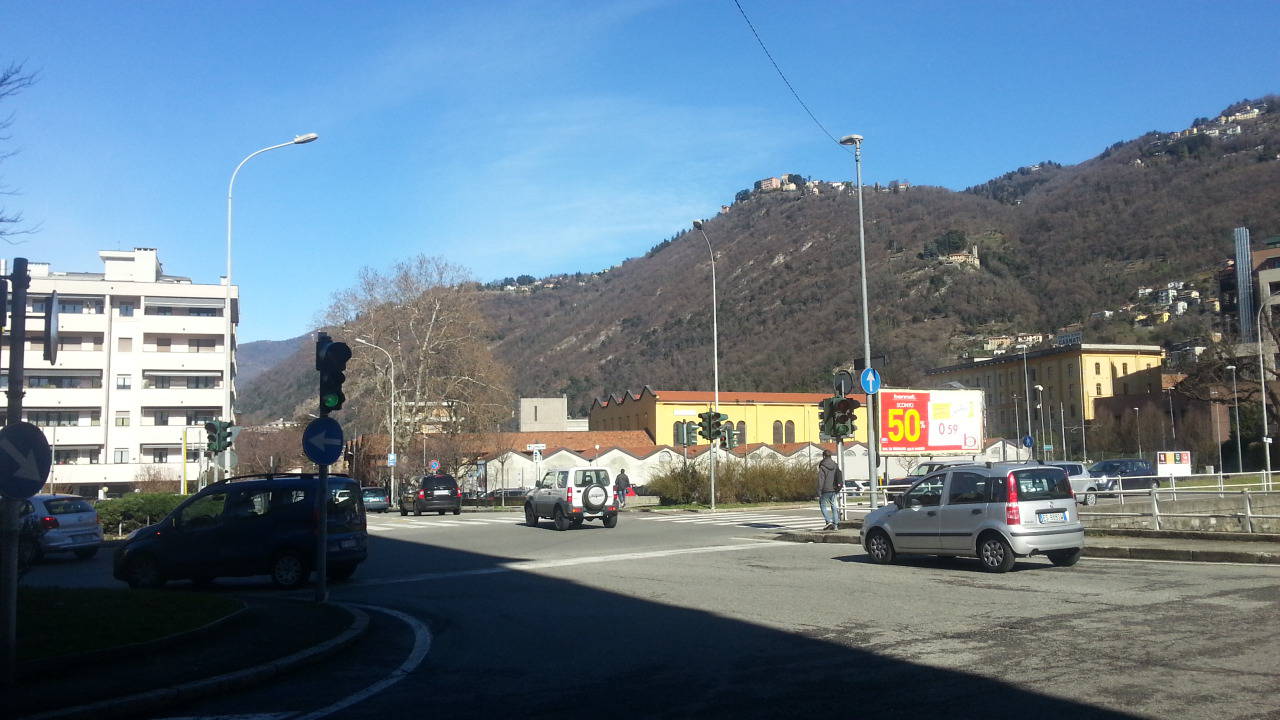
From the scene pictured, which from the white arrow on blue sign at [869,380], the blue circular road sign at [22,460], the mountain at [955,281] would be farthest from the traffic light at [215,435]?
the mountain at [955,281]

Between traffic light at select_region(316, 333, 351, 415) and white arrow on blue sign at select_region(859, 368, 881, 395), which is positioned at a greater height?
white arrow on blue sign at select_region(859, 368, 881, 395)

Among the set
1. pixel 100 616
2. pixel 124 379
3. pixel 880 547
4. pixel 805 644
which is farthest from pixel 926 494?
pixel 124 379

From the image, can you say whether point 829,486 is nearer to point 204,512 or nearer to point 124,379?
point 204,512

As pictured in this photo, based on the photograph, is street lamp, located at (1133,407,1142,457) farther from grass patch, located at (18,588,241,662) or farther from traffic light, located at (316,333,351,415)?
grass patch, located at (18,588,241,662)

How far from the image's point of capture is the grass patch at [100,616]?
8812 mm

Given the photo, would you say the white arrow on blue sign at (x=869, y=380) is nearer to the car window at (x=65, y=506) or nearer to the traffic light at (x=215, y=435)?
the traffic light at (x=215, y=435)

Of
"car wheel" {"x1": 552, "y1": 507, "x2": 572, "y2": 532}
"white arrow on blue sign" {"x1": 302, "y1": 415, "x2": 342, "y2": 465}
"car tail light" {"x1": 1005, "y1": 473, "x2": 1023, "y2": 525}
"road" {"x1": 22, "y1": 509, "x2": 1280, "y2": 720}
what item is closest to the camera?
"road" {"x1": 22, "y1": 509, "x2": 1280, "y2": 720}

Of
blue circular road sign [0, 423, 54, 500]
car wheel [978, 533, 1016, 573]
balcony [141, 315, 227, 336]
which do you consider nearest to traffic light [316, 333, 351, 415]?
blue circular road sign [0, 423, 54, 500]

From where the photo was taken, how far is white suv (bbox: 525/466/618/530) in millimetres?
28188

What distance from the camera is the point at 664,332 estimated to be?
632ft

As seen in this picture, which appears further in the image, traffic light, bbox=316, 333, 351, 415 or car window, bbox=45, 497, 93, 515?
car window, bbox=45, 497, 93, 515

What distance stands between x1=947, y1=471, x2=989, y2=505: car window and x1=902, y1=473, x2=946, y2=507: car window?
11.5 inches

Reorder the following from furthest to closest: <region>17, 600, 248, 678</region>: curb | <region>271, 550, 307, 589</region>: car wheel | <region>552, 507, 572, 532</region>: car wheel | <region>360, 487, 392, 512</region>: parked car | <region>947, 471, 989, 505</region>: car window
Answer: <region>360, 487, 392, 512</region>: parked car
<region>552, 507, 572, 532</region>: car wheel
<region>947, 471, 989, 505</region>: car window
<region>271, 550, 307, 589</region>: car wheel
<region>17, 600, 248, 678</region>: curb

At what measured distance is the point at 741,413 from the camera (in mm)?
84750
